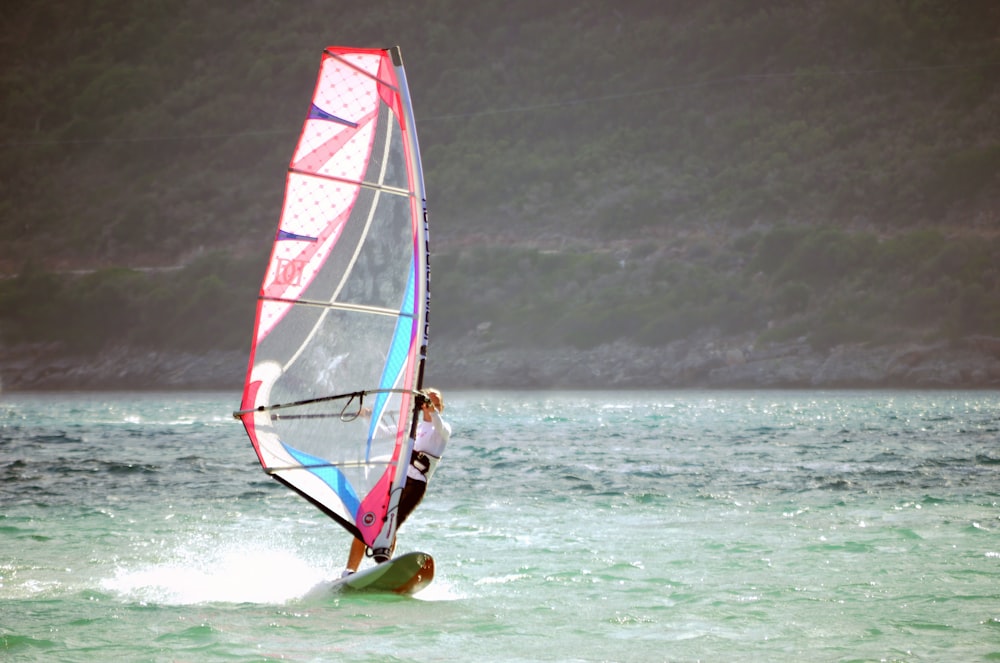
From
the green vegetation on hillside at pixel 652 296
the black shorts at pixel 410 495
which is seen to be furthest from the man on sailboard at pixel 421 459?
the green vegetation on hillside at pixel 652 296

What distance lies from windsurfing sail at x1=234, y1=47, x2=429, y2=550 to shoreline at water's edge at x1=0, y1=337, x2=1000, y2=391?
78.9 metres

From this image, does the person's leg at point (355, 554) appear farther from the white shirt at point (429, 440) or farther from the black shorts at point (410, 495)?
the white shirt at point (429, 440)

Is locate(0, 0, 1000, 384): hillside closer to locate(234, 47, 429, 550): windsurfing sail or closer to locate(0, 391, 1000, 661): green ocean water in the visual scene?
locate(0, 391, 1000, 661): green ocean water

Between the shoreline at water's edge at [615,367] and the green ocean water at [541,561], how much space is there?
61.4 meters

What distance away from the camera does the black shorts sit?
10656mm

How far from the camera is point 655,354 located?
305 feet

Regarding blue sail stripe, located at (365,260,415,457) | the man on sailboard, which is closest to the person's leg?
the man on sailboard

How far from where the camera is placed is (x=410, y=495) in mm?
10711

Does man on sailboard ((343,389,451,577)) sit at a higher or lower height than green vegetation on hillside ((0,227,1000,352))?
lower

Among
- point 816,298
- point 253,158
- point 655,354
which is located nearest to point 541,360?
point 655,354

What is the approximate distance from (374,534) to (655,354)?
83.5 m

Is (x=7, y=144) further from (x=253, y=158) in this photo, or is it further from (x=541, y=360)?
(x=541, y=360)

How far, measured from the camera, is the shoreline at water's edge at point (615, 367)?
86.2 meters

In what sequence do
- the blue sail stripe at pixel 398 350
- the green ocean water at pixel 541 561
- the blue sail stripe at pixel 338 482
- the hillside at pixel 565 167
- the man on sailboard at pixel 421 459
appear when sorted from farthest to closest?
the hillside at pixel 565 167 → the man on sailboard at pixel 421 459 → the blue sail stripe at pixel 338 482 → the blue sail stripe at pixel 398 350 → the green ocean water at pixel 541 561
